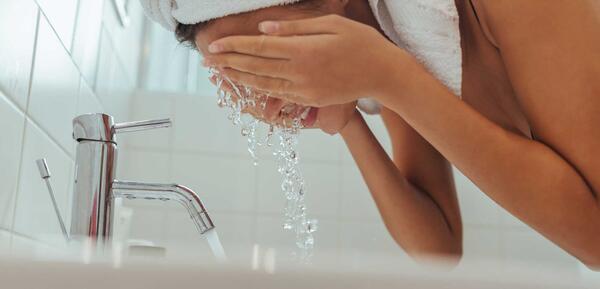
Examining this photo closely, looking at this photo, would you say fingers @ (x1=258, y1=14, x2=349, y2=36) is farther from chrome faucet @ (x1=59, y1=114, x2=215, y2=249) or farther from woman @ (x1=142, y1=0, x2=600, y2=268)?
chrome faucet @ (x1=59, y1=114, x2=215, y2=249)

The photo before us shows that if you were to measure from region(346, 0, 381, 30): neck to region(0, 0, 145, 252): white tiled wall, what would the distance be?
0.37 m

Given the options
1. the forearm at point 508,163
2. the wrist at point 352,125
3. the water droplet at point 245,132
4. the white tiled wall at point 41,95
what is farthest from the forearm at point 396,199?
the white tiled wall at point 41,95

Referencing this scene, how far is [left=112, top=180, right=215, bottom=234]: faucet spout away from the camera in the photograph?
745 millimetres

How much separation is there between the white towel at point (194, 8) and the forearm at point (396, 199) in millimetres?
308

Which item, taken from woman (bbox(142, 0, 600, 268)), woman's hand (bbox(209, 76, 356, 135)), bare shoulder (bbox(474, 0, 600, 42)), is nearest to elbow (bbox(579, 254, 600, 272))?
woman (bbox(142, 0, 600, 268))

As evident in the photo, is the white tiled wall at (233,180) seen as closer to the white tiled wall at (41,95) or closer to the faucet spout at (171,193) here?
the white tiled wall at (41,95)

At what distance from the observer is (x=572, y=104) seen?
1.90 ft

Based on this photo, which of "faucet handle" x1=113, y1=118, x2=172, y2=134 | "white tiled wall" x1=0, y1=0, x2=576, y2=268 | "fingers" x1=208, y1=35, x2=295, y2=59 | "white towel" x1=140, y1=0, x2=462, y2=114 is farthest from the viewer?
"white tiled wall" x1=0, y1=0, x2=576, y2=268

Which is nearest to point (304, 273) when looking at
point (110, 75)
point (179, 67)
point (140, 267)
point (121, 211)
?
point (140, 267)

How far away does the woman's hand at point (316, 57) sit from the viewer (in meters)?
0.55

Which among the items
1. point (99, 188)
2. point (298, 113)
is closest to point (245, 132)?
point (298, 113)

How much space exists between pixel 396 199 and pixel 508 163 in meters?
0.30

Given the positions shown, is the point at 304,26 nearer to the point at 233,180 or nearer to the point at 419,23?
the point at 419,23

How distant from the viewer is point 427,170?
0.96 meters
